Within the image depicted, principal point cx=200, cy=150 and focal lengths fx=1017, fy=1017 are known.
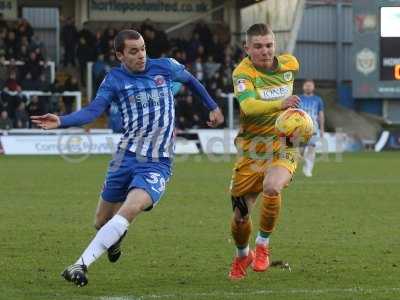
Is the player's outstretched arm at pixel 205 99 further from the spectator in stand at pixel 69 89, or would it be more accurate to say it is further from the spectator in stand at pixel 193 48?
the spectator in stand at pixel 193 48

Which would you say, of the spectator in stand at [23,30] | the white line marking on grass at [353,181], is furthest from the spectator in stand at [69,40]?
the white line marking on grass at [353,181]

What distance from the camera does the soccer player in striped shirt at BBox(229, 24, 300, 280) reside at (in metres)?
8.73

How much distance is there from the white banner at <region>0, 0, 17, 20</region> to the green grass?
57.6 ft

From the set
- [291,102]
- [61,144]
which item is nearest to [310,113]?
[61,144]

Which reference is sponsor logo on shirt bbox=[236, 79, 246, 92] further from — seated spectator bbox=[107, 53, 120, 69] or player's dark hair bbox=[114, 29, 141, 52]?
seated spectator bbox=[107, 53, 120, 69]

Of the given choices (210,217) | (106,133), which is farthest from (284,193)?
(106,133)

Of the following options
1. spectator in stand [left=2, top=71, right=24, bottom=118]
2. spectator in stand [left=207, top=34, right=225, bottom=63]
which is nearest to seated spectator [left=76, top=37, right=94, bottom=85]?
spectator in stand [left=2, top=71, right=24, bottom=118]

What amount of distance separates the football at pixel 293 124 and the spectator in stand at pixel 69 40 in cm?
2629

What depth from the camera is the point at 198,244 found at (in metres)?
10.8

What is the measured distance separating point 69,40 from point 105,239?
89.3 feet

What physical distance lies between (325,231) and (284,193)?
5691 millimetres

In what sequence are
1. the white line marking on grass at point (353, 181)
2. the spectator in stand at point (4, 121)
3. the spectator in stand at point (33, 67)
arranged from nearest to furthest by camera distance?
the white line marking on grass at point (353, 181) < the spectator in stand at point (4, 121) < the spectator in stand at point (33, 67)

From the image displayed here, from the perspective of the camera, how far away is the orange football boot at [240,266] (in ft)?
28.4

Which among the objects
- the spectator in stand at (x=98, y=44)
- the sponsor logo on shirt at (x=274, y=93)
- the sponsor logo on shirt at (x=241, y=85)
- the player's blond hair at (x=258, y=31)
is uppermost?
the spectator in stand at (x=98, y=44)
